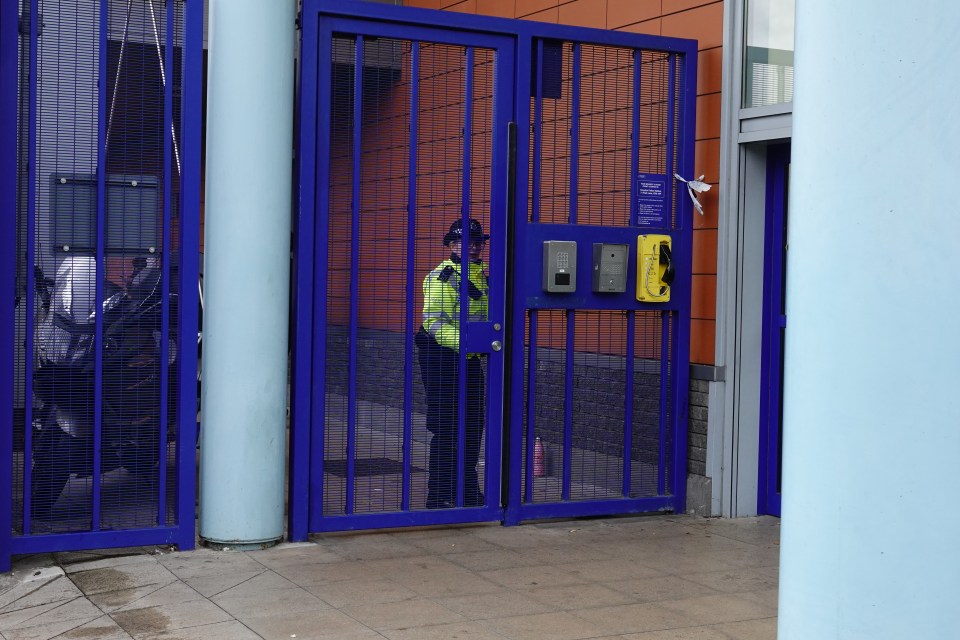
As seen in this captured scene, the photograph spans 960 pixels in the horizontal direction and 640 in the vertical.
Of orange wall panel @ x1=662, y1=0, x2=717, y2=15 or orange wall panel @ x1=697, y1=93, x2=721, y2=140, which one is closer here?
orange wall panel @ x1=697, y1=93, x2=721, y2=140

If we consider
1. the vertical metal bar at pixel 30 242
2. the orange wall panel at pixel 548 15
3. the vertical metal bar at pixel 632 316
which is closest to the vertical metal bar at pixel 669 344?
the vertical metal bar at pixel 632 316

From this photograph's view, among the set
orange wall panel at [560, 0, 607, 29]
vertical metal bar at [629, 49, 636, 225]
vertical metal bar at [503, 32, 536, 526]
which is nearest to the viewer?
vertical metal bar at [503, 32, 536, 526]

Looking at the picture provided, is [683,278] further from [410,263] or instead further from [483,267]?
[410,263]

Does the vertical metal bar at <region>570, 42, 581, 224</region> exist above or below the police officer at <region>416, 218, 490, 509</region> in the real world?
above

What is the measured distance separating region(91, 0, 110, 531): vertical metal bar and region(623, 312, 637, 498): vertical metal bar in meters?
3.09

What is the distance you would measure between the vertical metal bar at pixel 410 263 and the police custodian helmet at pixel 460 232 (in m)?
0.21

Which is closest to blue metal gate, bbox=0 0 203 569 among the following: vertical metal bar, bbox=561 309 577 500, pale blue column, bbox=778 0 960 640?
vertical metal bar, bbox=561 309 577 500

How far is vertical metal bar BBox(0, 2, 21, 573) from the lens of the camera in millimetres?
5508

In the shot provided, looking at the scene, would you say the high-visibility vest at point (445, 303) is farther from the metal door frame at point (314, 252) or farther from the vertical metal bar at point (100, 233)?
the vertical metal bar at point (100, 233)

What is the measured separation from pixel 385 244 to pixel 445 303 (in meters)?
0.49

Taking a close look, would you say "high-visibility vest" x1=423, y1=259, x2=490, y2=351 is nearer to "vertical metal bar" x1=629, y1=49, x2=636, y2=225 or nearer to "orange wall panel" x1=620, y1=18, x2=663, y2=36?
"vertical metal bar" x1=629, y1=49, x2=636, y2=225

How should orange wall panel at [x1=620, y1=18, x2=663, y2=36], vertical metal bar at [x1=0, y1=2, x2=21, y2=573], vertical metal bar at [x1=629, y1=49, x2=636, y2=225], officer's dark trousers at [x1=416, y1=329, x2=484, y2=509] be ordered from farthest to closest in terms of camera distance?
orange wall panel at [x1=620, y1=18, x2=663, y2=36] < vertical metal bar at [x1=629, y1=49, x2=636, y2=225] < officer's dark trousers at [x1=416, y1=329, x2=484, y2=509] < vertical metal bar at [x1=0, y1=2, x2=21, y2=573]

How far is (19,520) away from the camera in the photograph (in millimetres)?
5770

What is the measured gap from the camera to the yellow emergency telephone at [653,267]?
725cm
